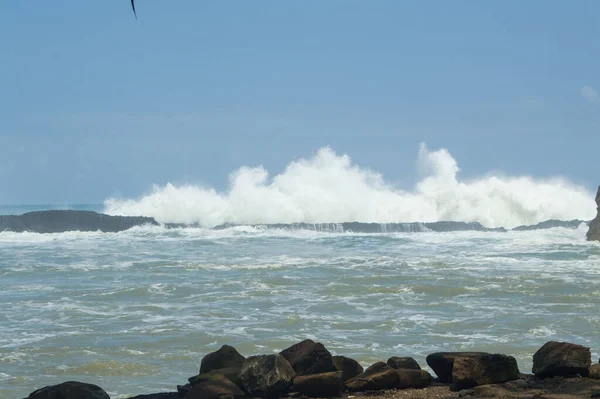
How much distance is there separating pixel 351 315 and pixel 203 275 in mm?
6698

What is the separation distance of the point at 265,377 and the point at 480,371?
1.83 metres

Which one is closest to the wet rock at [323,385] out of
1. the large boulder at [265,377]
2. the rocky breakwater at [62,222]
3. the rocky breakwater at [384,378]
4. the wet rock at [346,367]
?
the rocky breakwater at [384,378]

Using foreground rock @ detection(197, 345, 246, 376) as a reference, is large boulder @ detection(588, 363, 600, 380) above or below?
below

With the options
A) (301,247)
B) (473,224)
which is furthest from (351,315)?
(473,224)

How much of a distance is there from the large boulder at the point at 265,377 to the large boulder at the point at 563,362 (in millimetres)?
2272

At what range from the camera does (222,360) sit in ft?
24.1

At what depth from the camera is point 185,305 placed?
13.4 metres

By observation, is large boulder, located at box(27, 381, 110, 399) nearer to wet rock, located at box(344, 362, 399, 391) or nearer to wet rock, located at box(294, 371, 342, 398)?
wet rock, located at box(294, 371, 342, 398)

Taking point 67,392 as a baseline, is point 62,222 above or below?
above

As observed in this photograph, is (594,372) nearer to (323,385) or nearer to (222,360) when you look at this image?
(323,385)

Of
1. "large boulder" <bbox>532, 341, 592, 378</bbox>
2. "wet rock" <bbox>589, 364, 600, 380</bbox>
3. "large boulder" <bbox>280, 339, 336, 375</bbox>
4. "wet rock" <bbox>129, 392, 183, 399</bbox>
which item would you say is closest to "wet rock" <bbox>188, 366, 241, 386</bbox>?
"wet rock" <bbox>129, 392, 183, 399</bbox>

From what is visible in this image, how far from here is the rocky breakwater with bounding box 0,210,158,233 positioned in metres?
41.5

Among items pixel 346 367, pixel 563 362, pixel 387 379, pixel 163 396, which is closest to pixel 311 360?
pixel 346 367

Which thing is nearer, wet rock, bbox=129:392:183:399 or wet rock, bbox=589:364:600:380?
wet rock, bbox=129:392:183:399
